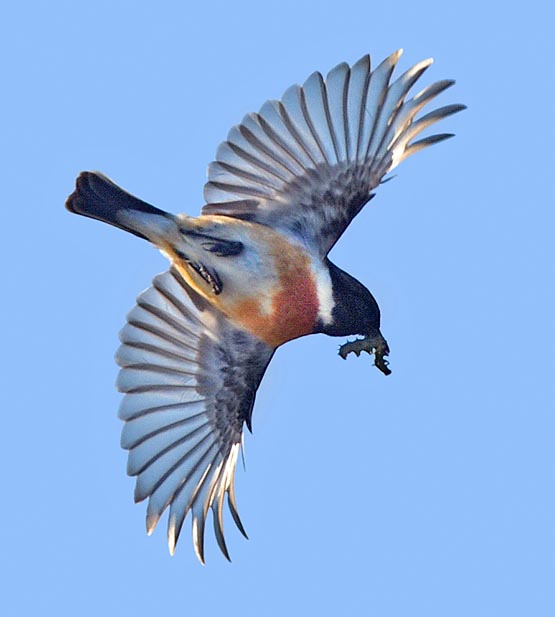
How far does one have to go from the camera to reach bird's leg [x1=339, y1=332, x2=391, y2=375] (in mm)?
9188

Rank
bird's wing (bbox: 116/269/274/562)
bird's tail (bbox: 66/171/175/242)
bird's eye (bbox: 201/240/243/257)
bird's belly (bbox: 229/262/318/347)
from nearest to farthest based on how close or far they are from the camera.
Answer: bird's tail (bbox: 66/171/175/242) < bird's eye (bbox: 201/240/243/257) < bird's belly (bbox: 229/262/318/347) < bird's wing (bbox: 116/269/274/562)

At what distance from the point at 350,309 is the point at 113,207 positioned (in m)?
→ 1.30

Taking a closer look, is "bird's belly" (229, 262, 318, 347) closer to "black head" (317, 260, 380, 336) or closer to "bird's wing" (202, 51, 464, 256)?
"black head" (317, 260, 380, 336)

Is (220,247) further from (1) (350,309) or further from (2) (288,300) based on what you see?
(1) (350,309)

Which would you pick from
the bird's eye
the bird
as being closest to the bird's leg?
the bird

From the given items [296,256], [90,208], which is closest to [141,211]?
[90,208]

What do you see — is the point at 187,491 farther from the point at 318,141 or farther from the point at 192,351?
the point at 318,141

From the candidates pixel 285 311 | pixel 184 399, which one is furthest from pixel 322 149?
pixel 184 399

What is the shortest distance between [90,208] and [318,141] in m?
1.15

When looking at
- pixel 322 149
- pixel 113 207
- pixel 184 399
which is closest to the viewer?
pixel 113 207

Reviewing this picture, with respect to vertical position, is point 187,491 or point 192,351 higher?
point 192,351

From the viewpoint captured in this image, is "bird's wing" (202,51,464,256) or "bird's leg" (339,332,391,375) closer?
"bird's wing" (202,51,464,256)

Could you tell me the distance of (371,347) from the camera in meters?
9.19

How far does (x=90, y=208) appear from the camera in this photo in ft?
28.6
